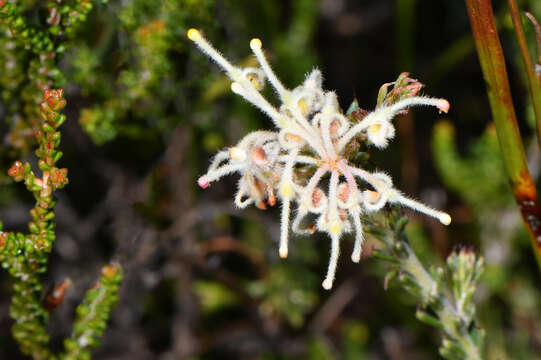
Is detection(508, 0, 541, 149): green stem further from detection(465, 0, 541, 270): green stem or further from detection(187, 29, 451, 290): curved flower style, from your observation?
detection(187, 29, 451, 290): curved flower style

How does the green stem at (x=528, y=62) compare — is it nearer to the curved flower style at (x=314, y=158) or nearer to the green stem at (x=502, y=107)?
the green stem at (x=502, y=107)

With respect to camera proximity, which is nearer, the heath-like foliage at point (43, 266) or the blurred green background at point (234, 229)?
the heath-like foliage at point (43, 266)

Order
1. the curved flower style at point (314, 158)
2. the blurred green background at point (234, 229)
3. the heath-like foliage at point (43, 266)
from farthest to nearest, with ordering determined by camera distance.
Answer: the blurred green background at point (234, 229) → the heath-like foliage at point (43, 266) → the curved flower style at point (314, 158)

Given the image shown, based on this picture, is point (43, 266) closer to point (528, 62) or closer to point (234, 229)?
point (528, 62)

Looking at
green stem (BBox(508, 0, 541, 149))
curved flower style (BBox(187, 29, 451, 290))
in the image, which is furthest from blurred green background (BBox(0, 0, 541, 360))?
green stem (BBox(508, 0, 541, 149))

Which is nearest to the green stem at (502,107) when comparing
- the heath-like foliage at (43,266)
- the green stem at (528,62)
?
the green stem at (528,62)

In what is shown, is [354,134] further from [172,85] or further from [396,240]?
[172,85]
